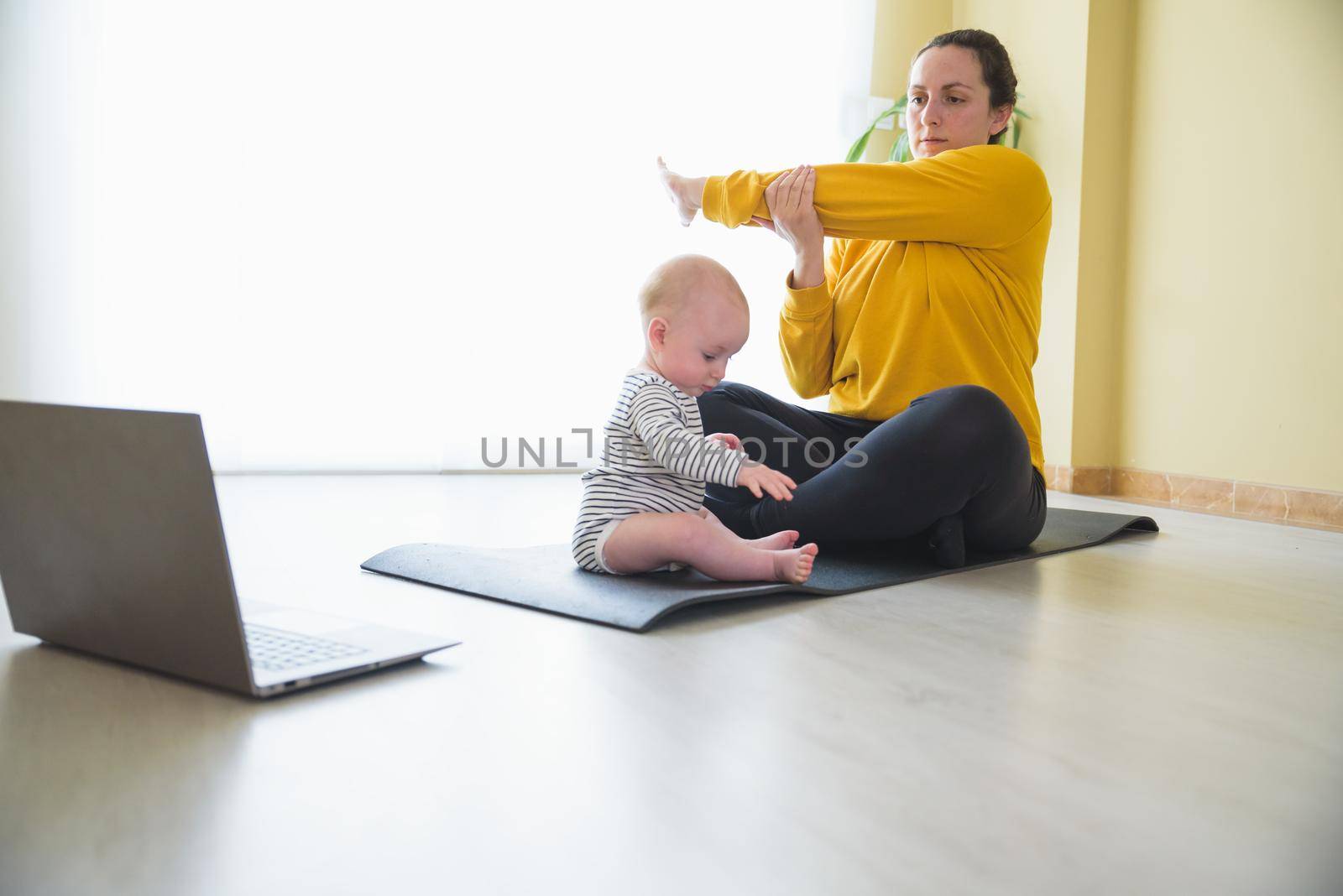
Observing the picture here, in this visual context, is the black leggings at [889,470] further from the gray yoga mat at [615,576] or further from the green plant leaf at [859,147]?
the green plant leaf at [859,147]

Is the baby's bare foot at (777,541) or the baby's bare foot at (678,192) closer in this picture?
the baby's bare foot at (777,541)

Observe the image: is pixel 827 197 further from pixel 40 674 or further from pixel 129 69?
pixel 129 69

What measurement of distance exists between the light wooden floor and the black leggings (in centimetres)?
23

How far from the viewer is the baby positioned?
4.84 ft

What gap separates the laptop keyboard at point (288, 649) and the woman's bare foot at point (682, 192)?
103 cm

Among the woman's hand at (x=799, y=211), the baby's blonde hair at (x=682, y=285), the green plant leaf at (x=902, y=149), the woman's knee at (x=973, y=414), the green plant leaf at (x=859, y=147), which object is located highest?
the green plant leaf at (x=859, y=147)

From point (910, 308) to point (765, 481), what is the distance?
0.67 metres

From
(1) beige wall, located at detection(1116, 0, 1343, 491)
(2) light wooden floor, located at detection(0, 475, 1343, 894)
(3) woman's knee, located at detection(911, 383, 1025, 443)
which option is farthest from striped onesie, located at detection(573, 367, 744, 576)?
(1) beige wall, located at detection(1116, 0, 1343, 491)

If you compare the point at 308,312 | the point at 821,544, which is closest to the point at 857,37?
the point at 308,312

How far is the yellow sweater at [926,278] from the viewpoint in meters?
1.80

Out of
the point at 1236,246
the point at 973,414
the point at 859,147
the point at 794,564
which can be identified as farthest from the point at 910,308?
the point at 859,147

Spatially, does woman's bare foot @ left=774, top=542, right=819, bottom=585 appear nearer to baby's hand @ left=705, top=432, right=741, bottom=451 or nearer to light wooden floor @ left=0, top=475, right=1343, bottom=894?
light wooden floor @ left=0, top=475, right=1343, bottom=894

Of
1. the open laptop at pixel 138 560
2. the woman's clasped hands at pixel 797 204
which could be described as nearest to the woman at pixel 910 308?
the woman's clasped hands at pixel 797 204

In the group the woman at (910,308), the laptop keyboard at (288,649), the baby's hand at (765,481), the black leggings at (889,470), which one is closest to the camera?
the laptop keyboard at (288,649)
